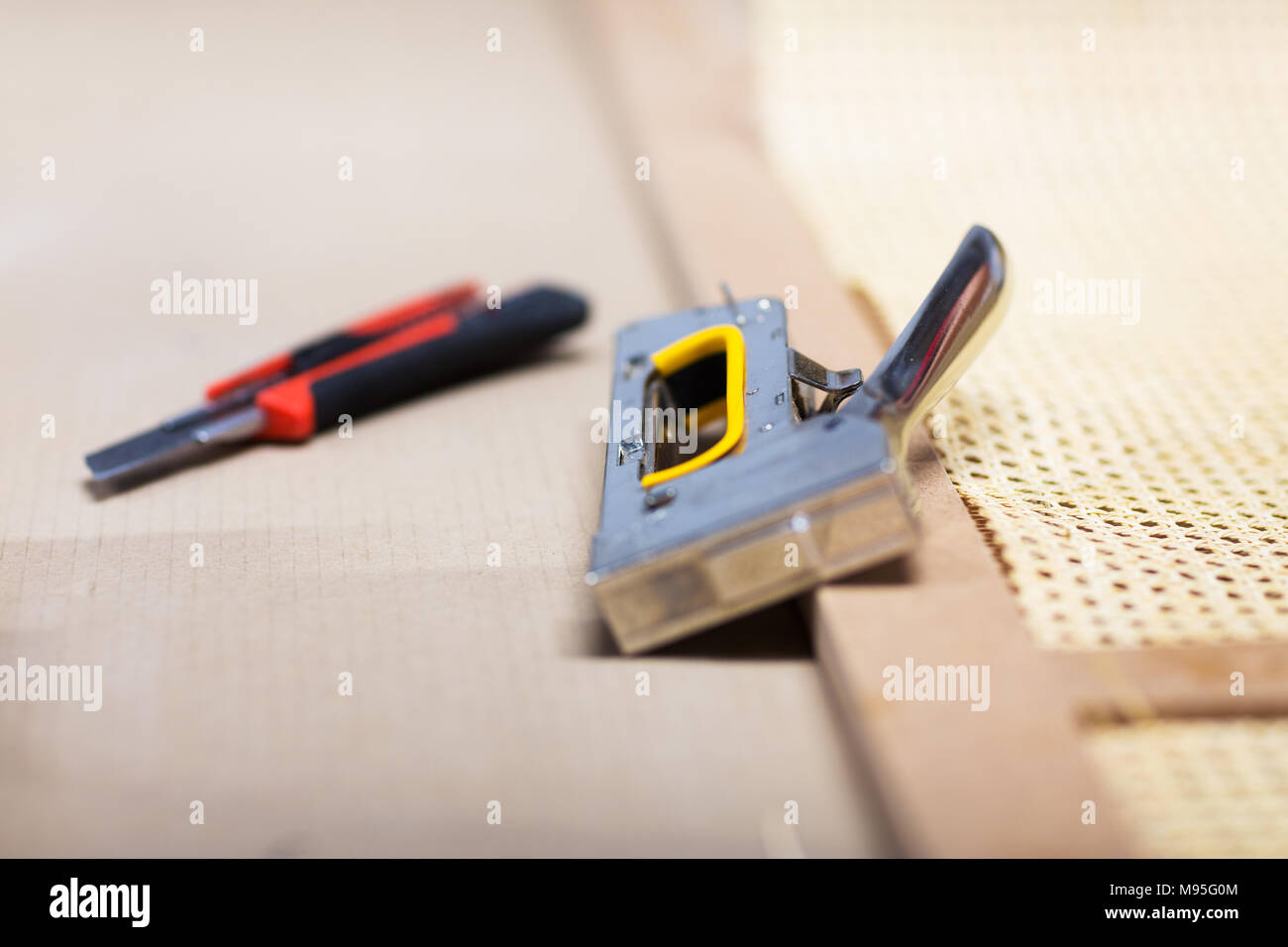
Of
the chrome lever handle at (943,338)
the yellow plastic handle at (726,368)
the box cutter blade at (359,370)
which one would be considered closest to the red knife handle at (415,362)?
the box cutter blade at (359,370)

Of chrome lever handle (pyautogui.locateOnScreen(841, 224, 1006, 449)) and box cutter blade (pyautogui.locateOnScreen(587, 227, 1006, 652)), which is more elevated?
chrome lever handle (pyautogui.locateOnScreen(841, 224, 1006, 449))

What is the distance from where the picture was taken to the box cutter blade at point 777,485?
1.65 feet

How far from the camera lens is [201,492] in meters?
0.70

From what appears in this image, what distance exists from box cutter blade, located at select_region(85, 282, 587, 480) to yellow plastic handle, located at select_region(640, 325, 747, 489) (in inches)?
7.4

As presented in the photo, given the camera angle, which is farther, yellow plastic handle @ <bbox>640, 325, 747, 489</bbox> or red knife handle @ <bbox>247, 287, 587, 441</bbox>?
red knife handle @ <bbox>247, 287, 587, 441</bbox>

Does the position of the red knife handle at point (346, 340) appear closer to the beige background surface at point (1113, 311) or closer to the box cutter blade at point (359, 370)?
the box cutter blade at point (359, 370)

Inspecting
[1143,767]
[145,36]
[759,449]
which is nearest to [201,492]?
[759,449]

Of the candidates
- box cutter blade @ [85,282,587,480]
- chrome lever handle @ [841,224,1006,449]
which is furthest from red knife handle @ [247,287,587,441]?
chrome lever handle @ [841,224,1006,449]

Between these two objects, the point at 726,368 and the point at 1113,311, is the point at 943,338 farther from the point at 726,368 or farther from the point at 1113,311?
the point at 1113,311

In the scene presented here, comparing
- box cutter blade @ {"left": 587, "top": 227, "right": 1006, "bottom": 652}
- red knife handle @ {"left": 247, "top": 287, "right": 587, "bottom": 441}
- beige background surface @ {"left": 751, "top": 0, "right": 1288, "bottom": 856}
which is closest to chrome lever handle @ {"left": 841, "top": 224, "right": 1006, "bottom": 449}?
box cutter blade @ {"left": 587, "top": 227, "right": 1006, "bottom": 652}

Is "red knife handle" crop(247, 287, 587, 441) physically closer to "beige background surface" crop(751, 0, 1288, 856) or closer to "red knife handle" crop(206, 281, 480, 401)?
"red knife handle" crop(206, 281, 480, 401)

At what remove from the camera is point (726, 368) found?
666 mm

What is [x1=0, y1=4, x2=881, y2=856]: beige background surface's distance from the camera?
486 mm

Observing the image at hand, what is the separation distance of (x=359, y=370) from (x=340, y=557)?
18 centimetres
